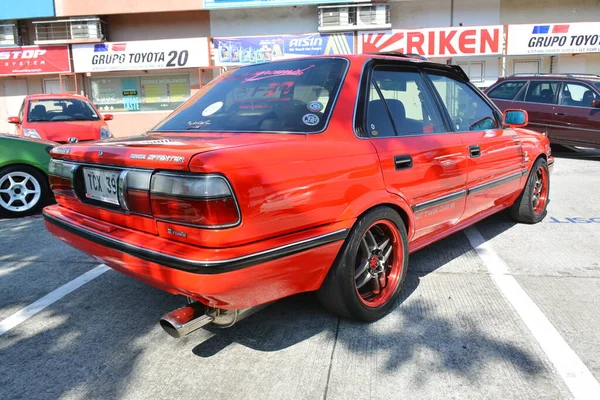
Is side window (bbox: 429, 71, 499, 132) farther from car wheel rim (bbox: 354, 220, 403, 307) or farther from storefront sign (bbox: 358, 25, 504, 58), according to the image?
storefront sign (bbox: 358, 25, 504, 58)

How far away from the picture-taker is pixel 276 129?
8.73ft

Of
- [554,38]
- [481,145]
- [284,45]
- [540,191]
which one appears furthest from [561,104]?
[284,45]

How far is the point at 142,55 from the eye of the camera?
16.7m

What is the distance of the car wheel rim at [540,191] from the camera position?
16.8 ft

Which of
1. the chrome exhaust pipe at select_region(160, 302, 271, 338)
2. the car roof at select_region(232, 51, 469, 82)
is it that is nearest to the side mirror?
the car roof at select_region(232, 51, 469, 82)

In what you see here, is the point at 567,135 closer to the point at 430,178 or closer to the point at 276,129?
the point at 430,178

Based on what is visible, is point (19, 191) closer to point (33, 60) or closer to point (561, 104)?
point (561, 104)

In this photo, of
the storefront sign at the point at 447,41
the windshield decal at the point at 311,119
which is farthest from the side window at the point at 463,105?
the storefront sign at the point at 447,41

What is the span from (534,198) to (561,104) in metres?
5.93

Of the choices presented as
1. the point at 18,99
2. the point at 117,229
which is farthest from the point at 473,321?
the point at 18,99

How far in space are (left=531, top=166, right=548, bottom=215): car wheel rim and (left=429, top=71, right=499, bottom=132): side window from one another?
4.04 ft

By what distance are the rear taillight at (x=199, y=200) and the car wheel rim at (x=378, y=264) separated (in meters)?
1.01

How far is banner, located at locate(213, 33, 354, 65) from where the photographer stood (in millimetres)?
16172

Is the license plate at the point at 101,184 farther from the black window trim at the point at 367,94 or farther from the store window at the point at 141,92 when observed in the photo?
the store window at the point at 141,92
